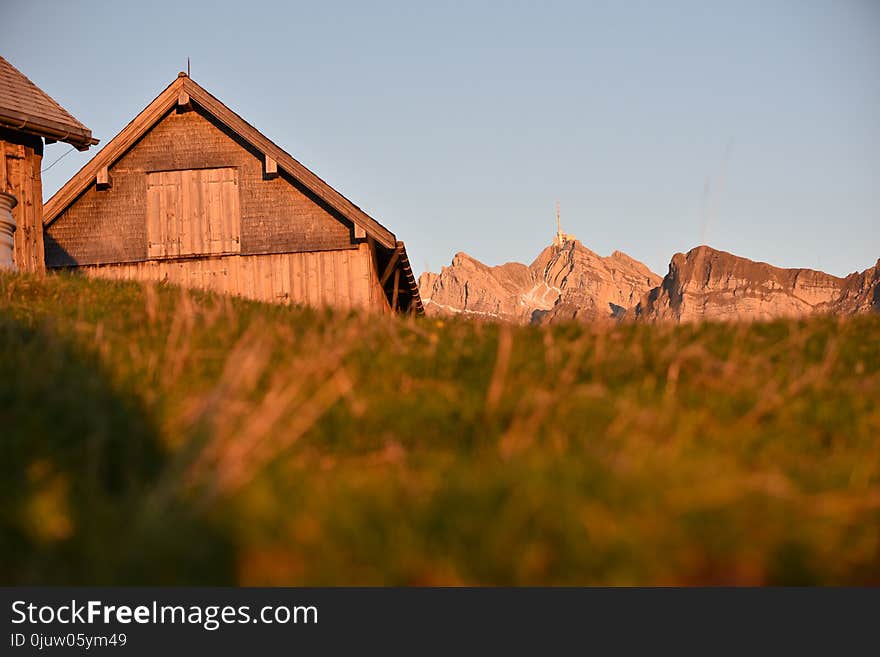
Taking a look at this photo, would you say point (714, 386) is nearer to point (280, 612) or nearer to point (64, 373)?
point (280, 612)

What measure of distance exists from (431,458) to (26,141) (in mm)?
15342

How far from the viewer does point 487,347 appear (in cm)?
616

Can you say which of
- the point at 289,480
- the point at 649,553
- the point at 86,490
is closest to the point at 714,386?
the point at 649,553

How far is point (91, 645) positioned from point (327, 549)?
101cm

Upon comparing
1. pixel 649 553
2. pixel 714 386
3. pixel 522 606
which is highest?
pixel 714 386

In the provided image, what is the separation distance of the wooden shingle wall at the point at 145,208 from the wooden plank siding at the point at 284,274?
0.23m

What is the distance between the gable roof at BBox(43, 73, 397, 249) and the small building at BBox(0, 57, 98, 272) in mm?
2438

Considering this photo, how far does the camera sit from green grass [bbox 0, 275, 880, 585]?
3.07 m

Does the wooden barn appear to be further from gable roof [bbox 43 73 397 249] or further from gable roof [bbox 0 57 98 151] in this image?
gable roof [bbox 0 57 98 151]

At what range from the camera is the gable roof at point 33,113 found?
15578 mm

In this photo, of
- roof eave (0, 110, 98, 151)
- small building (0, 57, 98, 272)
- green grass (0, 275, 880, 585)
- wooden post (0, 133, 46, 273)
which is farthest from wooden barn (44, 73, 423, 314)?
green grass (0, 275, 880, 585)

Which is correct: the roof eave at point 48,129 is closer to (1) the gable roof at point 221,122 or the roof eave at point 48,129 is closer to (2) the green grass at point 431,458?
(1) the gable roof at point 221,122

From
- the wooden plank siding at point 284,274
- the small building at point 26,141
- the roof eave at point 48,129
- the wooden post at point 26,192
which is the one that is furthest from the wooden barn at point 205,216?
the wooden post at point 26,192

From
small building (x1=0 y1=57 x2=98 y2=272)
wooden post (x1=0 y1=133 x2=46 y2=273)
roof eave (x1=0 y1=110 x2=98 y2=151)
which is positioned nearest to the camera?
roof eave (x1=0 y1=110 x2=98 y2=151)
